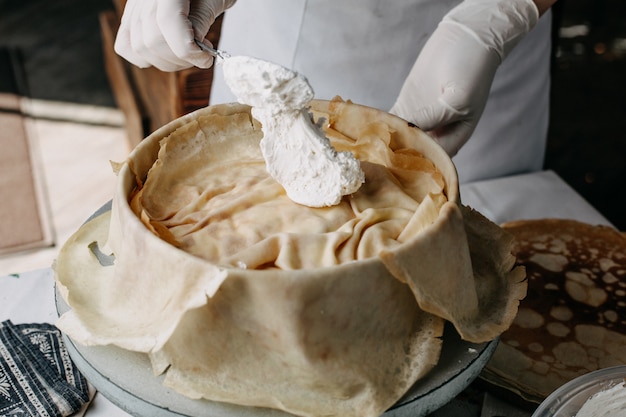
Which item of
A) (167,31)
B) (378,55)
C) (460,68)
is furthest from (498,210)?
(167,31)

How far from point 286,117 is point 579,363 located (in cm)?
59

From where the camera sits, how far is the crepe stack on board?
0.98 meters

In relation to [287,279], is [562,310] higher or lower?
lower

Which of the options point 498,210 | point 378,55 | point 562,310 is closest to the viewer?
point 562,310

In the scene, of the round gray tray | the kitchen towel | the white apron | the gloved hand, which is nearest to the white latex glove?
the white apron

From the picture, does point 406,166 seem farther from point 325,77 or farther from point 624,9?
point 624,9

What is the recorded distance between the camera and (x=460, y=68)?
4.08 feet

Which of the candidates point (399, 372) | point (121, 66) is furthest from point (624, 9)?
point (399, 372)

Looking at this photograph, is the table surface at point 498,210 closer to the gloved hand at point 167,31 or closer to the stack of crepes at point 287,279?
the stack of crepes at point 287,279

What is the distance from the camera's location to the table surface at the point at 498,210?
1.15m

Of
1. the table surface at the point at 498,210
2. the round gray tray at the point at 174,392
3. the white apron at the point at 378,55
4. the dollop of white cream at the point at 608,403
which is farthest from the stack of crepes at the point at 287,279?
the white apron at the point at 378,55

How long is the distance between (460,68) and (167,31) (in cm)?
55

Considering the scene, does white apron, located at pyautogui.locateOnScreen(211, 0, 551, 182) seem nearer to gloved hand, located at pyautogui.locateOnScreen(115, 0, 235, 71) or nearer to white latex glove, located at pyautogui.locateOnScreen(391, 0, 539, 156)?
white latex glove, located at pyautogui.locateOnScreen(391, 0, 539, 156)

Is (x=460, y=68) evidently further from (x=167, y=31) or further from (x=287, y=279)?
(x=287, y=279)
